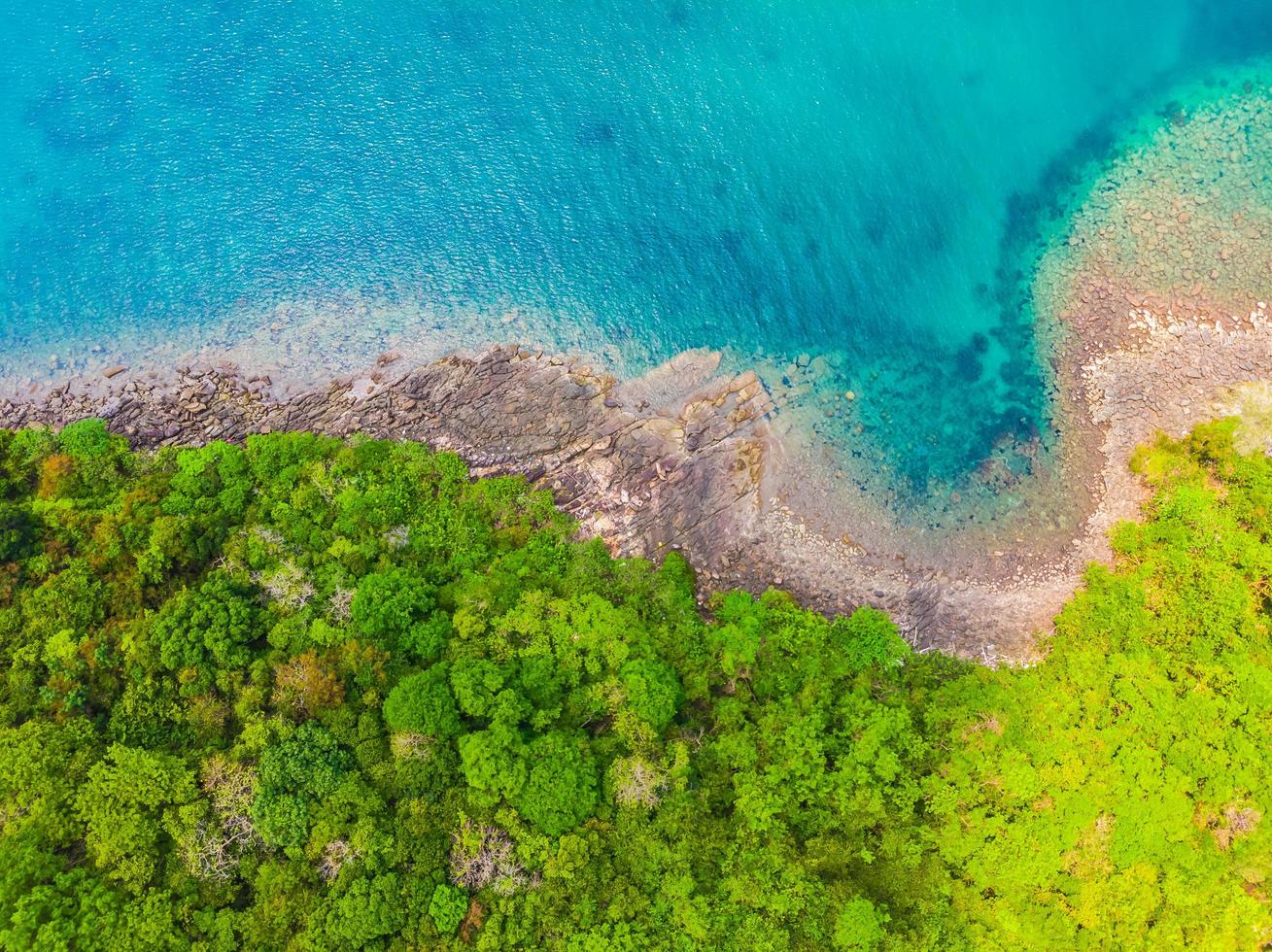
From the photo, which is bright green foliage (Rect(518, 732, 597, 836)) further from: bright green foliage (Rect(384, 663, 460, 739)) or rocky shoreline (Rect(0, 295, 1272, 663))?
rocky shoreline (Rect(0, 295, 1272, 663))

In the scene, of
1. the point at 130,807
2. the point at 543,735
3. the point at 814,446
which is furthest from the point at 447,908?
the point at 814,446

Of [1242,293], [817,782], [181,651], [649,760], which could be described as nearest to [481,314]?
[181,651]

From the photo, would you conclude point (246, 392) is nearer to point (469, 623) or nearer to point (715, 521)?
point (469, 623)

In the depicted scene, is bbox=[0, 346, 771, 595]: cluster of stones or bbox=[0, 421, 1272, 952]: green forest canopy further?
bbox=[0, 346, 771, 595]: cluster of stones

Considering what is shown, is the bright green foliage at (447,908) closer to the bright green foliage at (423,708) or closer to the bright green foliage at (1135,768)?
the bright green foliage at (423,708)

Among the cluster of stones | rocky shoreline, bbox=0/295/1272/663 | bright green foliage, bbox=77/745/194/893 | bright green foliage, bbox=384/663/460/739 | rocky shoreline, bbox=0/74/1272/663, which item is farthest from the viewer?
the cluster of stones

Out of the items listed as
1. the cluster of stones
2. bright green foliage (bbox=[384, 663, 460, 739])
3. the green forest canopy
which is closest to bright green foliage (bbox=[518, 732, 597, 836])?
the green forest canopy

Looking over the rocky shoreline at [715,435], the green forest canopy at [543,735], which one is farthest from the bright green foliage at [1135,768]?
the rocky shoreline at [715,435]

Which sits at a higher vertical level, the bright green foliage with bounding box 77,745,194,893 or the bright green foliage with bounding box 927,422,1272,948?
the bright green foliage with bounding box 77,745,194,893
